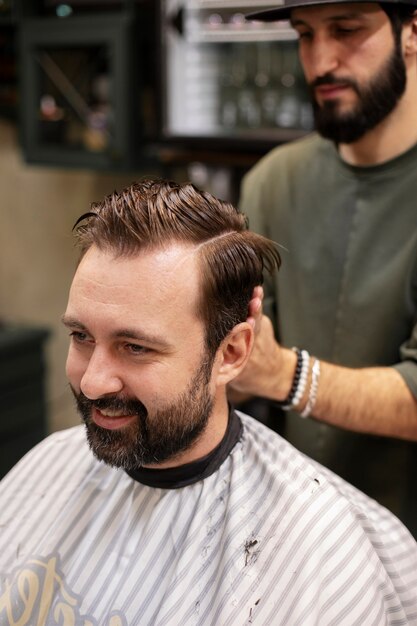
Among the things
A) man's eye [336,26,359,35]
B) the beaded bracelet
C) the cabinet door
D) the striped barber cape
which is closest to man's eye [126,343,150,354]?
the striped barber cape

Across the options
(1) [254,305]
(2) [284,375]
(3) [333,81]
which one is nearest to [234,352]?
(1) [254,305]

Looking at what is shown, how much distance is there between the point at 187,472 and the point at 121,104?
2015 mm

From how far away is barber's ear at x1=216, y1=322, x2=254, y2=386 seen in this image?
143 cm

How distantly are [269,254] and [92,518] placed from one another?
0.62m

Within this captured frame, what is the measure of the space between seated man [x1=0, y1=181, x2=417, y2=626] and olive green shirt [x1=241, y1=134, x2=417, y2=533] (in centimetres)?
36

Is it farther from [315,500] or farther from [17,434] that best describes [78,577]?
[17,434]

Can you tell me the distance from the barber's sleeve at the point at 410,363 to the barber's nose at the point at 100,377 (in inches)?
25.9

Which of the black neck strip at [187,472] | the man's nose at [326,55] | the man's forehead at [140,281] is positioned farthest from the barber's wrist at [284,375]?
the man's nose at [326,55]

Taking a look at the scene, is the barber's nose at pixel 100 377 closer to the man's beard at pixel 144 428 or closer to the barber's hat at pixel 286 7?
the man's beard at pixel 144 428

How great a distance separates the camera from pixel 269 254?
1.52 m

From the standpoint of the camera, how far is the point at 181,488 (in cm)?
153

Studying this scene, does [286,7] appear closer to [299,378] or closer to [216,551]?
[299,378]

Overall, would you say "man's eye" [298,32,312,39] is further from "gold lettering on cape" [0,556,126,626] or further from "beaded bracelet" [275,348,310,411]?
"gold lettering on cape" [0,556,126,626]

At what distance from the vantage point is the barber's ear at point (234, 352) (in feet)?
4.68
